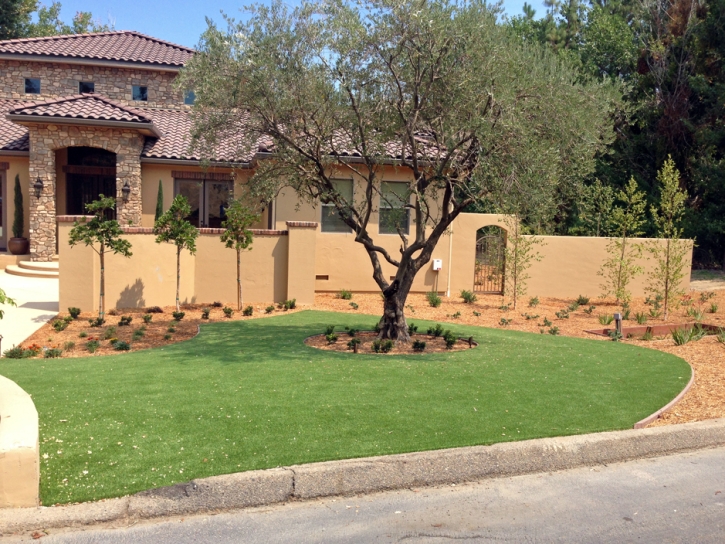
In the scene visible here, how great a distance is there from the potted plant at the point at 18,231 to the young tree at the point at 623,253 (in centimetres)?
1689

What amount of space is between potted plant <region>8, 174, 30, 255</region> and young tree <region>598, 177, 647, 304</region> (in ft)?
55.4

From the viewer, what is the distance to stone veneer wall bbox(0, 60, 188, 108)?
80.8 ft

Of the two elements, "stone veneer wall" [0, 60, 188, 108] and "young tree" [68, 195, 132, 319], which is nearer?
"young tree" [68, 195, 132, 319]

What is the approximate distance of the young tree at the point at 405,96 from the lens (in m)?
9.04

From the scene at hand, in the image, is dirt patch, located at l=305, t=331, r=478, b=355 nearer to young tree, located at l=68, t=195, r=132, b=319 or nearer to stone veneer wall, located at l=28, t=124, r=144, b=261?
young tree, located at l=68, t=195, r=132, b=319

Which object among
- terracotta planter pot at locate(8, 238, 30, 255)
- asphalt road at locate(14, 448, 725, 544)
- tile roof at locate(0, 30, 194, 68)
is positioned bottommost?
asphalt road at locate(14, 448, 725, 544)

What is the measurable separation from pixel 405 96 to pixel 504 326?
6139 millimetres

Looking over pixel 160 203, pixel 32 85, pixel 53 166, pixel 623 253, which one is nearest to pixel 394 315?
pixel 623 253

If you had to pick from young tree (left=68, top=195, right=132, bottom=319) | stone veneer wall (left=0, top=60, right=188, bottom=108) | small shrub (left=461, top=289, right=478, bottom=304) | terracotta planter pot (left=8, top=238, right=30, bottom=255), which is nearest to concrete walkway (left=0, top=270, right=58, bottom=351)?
terracotta planter pot (left=8, top=238, right=30, bottom=255)

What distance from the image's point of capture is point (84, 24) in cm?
4769

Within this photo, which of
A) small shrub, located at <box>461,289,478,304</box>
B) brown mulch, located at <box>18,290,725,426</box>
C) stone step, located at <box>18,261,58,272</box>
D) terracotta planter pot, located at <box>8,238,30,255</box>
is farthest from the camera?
terracotta planter pot, located at <box>8,238,30,255</box>

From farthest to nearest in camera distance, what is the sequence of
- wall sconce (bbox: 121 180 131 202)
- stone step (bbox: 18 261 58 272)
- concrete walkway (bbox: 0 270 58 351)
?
1. wall sconce (bbox: 121 180 131 202)
2. stone step (bbox: 18 261 58 272)
3. concrete walkway (bbox: 0 270 58 351)

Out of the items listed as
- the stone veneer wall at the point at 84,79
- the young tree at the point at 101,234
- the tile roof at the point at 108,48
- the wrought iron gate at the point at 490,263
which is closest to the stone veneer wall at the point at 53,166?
the tile roof at the point at 108,48

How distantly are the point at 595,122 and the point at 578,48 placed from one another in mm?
28794
